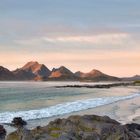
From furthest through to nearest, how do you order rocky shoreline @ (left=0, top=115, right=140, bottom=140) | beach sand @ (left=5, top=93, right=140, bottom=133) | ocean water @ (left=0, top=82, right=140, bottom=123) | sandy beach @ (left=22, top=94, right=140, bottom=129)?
1. ocean water @ (left=0, top=82, right=140, bottom=123)
2. sandy beach @ (left=22, top=94, right=140, bottom=129)
3. beach sand @ (left=5, top=93, right=140, bottom=133)
4. rocky shoreline @ (left=0, top=115, right=140, bottom=140)

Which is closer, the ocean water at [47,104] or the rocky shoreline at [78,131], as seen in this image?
the rocky shoreline at [78,131]

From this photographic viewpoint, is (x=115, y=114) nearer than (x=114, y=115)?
No

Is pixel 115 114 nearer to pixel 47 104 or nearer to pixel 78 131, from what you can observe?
pixel 78 131

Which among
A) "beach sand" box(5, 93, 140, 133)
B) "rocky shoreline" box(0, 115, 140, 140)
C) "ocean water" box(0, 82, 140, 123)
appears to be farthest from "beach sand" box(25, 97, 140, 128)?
"rocky shoreline" box(0, 115, 140, 140)

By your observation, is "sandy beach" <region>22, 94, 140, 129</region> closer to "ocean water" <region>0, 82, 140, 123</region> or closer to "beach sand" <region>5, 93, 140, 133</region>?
"beach sand" <region>5, 93, 140, 133</region>

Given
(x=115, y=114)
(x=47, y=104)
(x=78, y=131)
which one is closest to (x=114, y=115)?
(x=115, y=114)

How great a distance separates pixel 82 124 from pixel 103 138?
1.77 metres

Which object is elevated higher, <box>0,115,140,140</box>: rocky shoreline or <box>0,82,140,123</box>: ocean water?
<box>0,115,140,140</box>: rocky shoreline

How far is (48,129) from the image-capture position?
1650 cm

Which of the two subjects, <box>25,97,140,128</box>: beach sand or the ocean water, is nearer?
<box>25,97,140,128</box>: beach sand

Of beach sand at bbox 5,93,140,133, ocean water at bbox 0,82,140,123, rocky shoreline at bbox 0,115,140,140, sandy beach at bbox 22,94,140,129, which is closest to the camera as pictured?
rocky shoreline at bbox 0,115,140,140

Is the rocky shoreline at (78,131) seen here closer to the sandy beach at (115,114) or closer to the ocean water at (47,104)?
the sandy beach at (115,114)

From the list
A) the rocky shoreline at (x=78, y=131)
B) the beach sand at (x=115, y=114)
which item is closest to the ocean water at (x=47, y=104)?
the beach sand at (x=115, y=114)

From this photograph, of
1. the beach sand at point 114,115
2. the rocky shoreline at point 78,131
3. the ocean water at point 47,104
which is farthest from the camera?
the ocean water at point 47,104
